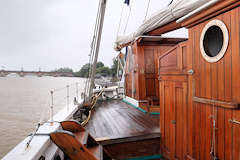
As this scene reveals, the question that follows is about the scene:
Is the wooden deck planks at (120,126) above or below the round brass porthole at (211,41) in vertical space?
below

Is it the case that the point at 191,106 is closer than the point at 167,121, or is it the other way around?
the point at 191,106

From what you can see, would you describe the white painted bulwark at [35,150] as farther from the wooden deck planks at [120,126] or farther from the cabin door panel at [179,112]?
the cabin door panel at [179,112]

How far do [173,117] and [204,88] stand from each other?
2.29ft

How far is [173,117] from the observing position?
194 cm

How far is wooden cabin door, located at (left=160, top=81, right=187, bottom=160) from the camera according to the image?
1.77 meters

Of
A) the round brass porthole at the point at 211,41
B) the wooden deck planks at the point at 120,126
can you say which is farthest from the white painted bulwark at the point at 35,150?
the round brass porthole at the point at 211,41

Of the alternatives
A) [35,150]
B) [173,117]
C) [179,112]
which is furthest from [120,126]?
[35,150]

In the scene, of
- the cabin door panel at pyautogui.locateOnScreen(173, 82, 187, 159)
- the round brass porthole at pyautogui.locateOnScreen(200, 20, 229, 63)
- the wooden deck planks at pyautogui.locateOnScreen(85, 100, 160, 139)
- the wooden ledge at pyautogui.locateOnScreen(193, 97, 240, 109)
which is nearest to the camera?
the wooden ledge at pyautogui.locateOnScreen(193, 97, 240, 109)

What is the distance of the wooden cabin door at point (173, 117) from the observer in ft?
5.81

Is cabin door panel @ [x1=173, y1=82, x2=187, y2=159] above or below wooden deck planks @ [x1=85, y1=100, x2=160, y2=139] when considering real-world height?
above

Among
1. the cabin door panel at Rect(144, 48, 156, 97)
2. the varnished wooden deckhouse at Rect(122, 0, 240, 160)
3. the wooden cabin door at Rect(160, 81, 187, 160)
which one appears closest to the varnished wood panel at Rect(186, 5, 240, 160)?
the varnished wooden deckhouse at Rect(122, 0, 240, 160)

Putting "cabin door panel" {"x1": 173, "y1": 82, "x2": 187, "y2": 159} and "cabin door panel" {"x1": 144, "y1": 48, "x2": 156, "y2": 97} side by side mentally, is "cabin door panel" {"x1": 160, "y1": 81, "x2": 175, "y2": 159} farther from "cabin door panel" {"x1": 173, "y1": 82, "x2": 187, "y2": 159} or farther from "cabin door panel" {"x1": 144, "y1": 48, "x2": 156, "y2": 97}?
"cabin door panel" {"x1": 144, "y1": 48, "x2": 156, "y2": 97}

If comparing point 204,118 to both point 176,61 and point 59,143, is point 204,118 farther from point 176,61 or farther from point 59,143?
point 59,143

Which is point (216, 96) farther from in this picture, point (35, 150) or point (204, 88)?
point (35, 150)
